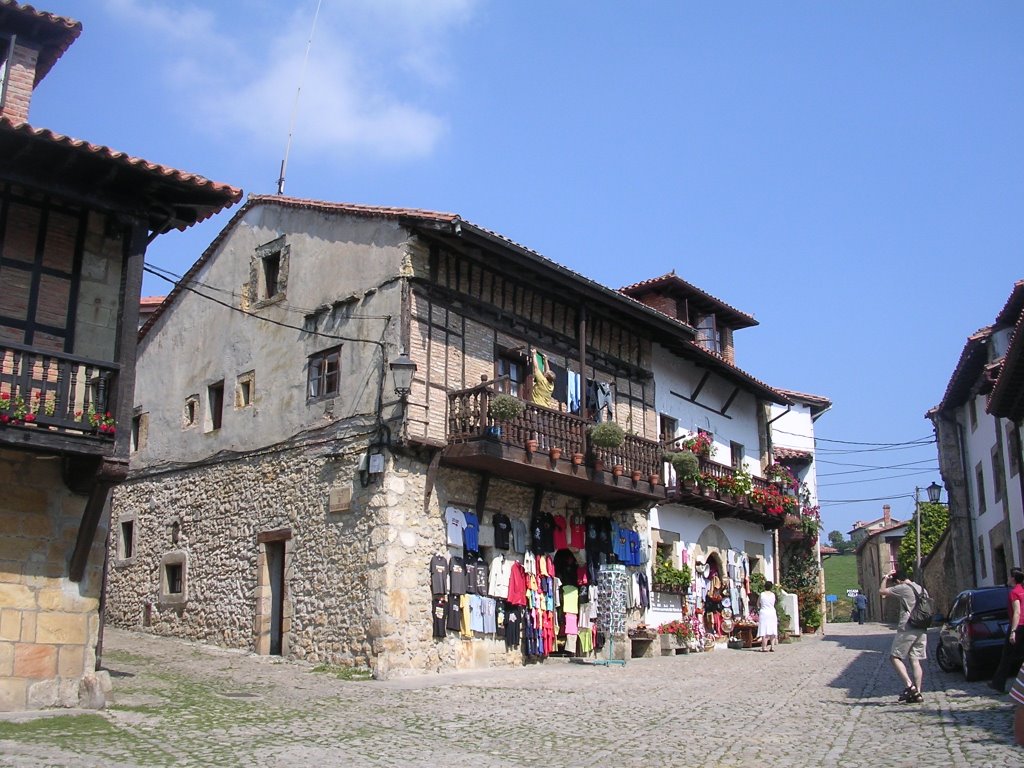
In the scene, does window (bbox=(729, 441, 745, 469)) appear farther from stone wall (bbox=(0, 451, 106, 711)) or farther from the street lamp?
stone wall (bbox=(0, 451, 106, 711))

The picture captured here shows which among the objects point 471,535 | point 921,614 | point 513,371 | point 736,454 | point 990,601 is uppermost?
point 513,371

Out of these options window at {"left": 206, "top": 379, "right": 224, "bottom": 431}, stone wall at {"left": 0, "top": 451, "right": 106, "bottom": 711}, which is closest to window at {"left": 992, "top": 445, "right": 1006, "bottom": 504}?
window at {"left": 206, "top": 379, "right": 224, "bottom": 431}

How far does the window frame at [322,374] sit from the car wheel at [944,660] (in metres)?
11.1

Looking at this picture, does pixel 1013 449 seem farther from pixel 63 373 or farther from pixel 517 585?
pixel 63 373

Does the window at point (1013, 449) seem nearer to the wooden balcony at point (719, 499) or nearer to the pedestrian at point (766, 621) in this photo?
the wooden balcony at point (719, 499)

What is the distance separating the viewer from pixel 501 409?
1744 centimetres

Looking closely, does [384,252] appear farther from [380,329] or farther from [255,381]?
[255,381]

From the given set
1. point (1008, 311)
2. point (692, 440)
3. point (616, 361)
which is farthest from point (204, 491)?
point (1008, 311)

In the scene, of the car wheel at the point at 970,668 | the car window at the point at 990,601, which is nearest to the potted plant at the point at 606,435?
the car window at the point at 990,601

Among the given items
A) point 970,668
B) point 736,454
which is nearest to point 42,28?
point 970,668

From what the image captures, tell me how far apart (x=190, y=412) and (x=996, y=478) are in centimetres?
2021

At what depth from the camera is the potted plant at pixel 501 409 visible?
17.4m

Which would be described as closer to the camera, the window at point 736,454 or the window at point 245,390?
the window at point 245,390

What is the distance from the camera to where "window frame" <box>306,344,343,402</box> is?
19.0m
